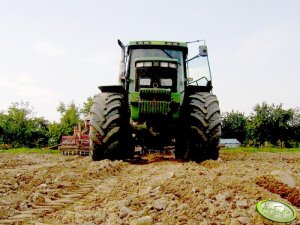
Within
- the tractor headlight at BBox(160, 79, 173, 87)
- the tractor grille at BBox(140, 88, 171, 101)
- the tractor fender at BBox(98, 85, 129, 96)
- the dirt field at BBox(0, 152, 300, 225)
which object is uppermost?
the tractor headlight at BBox(160, 79, 173, 87)

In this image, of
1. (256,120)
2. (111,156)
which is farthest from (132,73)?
(256,120)

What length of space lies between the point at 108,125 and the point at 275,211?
16.0 feet

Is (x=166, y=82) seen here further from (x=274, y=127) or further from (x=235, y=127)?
(x=235, y=127)

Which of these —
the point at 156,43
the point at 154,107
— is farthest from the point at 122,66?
the point at 154,107

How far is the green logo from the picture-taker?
3033 mm

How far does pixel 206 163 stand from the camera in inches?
291

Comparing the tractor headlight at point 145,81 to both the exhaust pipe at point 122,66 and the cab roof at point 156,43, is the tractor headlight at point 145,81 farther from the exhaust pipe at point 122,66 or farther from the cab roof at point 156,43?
the cab roof at point 156,43

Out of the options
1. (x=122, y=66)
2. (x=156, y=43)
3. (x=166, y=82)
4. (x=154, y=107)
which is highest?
(x=156, y=43)

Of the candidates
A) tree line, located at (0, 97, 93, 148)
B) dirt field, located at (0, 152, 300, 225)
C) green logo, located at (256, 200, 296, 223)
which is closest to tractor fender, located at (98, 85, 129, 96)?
dirt field, located at (0, 152, 300, 225)

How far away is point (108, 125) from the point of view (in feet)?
25.0

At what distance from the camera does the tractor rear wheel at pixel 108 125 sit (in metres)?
7.63

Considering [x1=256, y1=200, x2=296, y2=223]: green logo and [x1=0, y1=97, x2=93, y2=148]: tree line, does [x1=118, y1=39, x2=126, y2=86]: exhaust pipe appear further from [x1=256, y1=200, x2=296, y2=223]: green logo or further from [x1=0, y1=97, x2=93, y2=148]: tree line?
[x1=0, y1=97, x2=93, y2=148]: tree line

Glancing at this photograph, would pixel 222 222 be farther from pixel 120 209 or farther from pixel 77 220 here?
pixel 77 220

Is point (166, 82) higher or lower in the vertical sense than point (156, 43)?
lower
